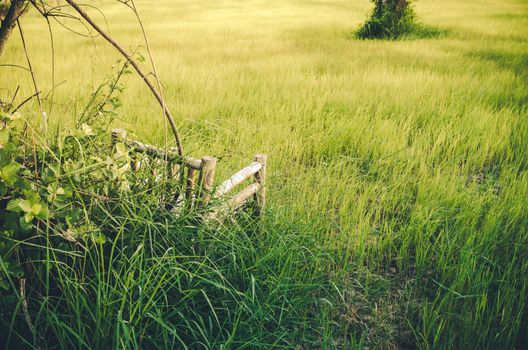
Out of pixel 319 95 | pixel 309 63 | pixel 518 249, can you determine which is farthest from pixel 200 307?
pixel 309 63

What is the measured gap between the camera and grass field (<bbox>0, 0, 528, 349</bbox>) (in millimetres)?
1791

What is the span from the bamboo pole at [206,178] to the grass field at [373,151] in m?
0.24

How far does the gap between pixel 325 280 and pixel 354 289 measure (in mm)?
198

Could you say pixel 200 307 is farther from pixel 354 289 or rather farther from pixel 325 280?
pixel 354 289

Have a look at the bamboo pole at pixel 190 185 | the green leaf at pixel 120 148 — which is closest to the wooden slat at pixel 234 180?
the bamboo pole at pixel 190 185

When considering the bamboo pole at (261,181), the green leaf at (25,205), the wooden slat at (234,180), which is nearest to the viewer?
the green leaf at (25,205)

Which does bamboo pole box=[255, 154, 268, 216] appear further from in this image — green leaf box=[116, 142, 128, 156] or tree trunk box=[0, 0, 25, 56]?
tree trunk box=[0, 0, 25, 56]

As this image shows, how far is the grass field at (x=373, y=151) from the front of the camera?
5.88ft

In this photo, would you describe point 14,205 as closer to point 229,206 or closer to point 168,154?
point 168,154

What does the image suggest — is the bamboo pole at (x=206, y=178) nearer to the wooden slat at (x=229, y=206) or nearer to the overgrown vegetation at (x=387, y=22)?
the wooden slat at (x=229, y=206)

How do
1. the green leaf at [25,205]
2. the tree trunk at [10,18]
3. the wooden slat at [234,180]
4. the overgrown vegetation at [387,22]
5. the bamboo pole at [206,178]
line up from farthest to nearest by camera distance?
the overgrown vegetation at [387,22] < the wooden slat at [234,180] < the bamboo pole at [206,178] < the tree trunk at [10,18] < the green leaf at [25,205]

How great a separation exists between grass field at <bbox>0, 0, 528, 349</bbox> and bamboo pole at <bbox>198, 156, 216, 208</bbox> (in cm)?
24

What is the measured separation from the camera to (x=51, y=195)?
3.83 feet

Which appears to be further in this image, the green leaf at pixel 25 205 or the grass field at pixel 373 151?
the grass field at pixel 373 151
